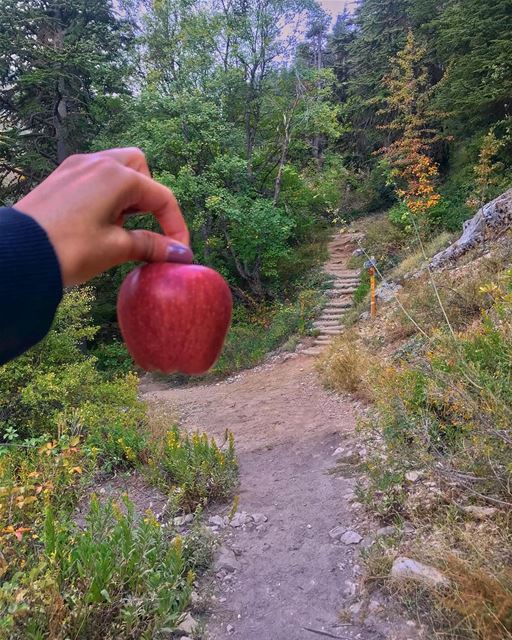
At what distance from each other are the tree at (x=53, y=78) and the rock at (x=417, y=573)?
10423 mm

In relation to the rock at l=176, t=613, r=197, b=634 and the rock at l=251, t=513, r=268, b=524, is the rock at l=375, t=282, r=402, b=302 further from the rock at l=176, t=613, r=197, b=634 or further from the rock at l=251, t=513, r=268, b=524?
the rock at l=176, t=613, r=197, b=634

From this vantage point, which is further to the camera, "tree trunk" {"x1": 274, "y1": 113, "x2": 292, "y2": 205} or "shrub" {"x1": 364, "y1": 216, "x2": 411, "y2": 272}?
"shrub" {"x1": 364, "y1": 216, "x2": 411, "y2": 272}

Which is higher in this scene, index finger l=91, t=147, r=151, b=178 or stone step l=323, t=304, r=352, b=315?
index finger l=91, t=147, r=151, b=178

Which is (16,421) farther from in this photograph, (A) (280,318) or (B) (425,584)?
(A) (280,318)

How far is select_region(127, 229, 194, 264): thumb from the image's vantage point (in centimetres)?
87

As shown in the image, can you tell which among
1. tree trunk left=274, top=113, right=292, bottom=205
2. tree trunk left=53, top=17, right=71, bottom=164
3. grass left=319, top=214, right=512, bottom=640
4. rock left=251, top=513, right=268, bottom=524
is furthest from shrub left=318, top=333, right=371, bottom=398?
tree trunk left=53, top=17, right=71, bottom=164

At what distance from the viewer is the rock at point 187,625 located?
2.47 metres

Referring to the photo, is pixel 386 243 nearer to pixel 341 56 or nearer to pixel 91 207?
pixel 91 207

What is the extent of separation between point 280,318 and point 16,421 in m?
6.69

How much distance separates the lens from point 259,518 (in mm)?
3652

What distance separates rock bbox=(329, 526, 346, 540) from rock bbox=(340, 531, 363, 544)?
4 centimetres

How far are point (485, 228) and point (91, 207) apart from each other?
8677mm

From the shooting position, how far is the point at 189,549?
3018 mm

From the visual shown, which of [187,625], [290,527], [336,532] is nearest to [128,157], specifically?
[187,625]
